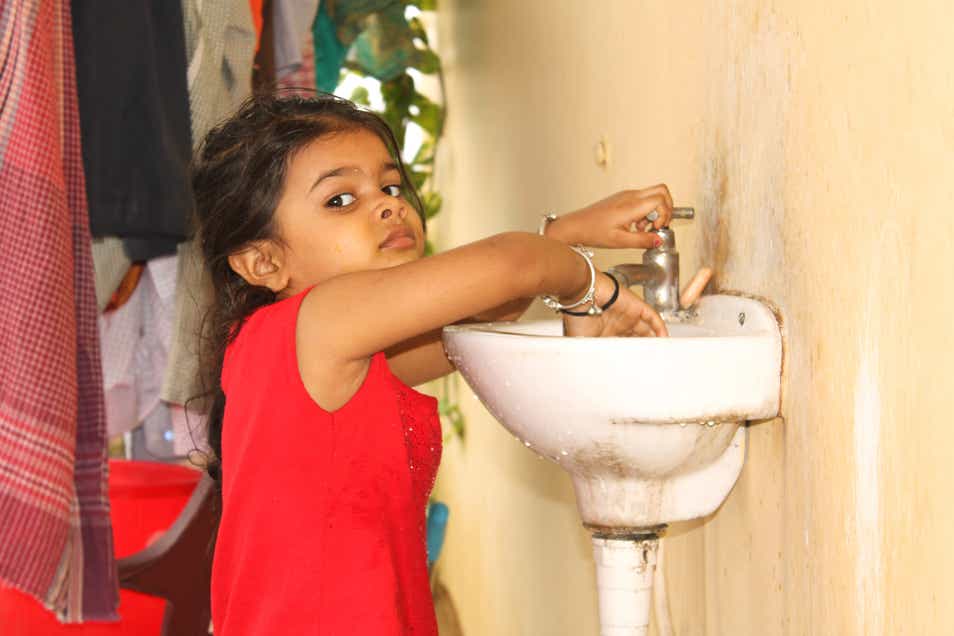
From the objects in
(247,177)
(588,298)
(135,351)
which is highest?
(247,177)

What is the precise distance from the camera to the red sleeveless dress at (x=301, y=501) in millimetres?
953

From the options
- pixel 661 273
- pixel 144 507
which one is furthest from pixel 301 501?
pixel 144 507

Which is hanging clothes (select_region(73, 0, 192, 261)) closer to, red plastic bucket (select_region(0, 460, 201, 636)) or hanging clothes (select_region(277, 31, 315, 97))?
hanging clothes (select_region(277, 31, 315, 97))

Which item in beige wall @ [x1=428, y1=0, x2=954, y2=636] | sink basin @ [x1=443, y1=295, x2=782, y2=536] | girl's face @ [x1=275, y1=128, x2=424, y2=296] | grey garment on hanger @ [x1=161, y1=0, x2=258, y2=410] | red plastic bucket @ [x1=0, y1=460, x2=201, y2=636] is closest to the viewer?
beige wall @ [x1=428, y1=0, x2=954, y2=636]

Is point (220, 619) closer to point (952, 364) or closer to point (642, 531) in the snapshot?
point (642, 531)

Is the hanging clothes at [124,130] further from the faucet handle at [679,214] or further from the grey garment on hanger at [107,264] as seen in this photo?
the faucet handle at [679,214]

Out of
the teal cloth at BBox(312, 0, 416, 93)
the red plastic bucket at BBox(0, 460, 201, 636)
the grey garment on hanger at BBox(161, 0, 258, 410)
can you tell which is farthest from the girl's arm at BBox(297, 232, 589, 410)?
the teal cloth at BBox(312, 0, 416, 93)

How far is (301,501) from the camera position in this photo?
0.96m

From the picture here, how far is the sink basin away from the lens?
757mm

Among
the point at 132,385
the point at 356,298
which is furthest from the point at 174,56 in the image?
the point at 356,298

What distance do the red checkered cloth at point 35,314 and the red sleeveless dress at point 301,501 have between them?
417mm

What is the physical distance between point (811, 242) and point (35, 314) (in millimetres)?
924

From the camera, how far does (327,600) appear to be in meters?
0.96

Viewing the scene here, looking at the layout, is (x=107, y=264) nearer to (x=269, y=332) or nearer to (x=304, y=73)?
(x=304, y=73)
